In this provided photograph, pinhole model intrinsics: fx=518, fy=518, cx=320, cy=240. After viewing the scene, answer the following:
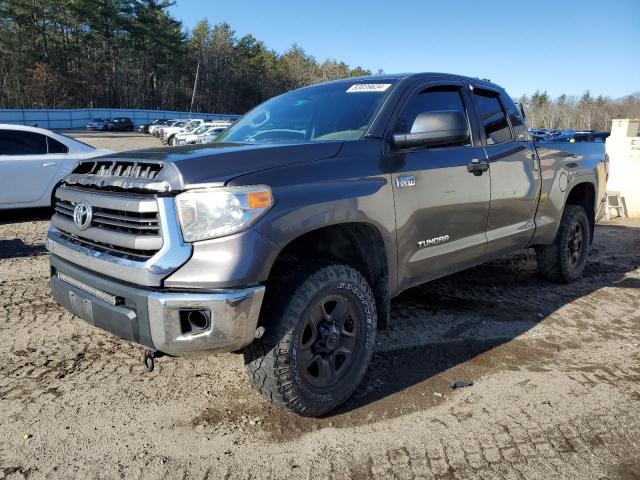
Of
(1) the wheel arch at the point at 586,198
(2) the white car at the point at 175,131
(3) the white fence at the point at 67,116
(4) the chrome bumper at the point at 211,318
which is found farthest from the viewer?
(3) the white fence at the point at 67,116

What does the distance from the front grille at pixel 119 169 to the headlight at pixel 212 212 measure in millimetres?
264

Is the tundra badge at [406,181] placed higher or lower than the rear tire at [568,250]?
higher

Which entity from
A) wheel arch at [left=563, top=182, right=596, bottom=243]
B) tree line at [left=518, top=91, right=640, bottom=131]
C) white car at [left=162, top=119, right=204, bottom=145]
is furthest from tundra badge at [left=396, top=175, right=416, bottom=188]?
tree line at [left=518, top=91, right=640, bottom=131]

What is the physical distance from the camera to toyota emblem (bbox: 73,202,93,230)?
283 centimetres

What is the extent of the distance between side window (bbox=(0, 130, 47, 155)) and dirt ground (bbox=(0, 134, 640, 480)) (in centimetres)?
417

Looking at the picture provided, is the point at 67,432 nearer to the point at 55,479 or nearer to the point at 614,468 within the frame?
the point at 55,479

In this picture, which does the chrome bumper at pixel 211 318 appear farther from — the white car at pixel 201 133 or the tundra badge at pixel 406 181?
the white car at pixel 201 133

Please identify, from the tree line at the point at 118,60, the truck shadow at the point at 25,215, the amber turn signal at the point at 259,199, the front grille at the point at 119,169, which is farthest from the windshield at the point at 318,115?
the tree line at the point at 118,60

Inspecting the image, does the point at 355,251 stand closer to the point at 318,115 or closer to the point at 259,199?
the point at 259,199

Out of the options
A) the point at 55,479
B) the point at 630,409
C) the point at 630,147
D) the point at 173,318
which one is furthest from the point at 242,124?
the point at 630,147

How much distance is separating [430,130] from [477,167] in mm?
717

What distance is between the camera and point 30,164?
311 inches

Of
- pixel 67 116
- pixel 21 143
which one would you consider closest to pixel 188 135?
pixel 21 143

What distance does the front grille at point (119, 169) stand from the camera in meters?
2.60
